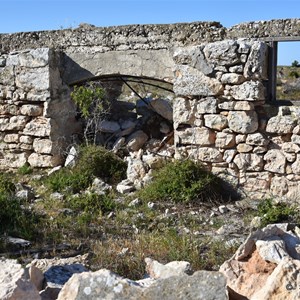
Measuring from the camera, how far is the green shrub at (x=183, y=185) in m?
7.47

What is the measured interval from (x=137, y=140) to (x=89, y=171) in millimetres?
1149

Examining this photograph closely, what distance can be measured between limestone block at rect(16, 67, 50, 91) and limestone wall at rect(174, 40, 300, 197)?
2296 millimetres

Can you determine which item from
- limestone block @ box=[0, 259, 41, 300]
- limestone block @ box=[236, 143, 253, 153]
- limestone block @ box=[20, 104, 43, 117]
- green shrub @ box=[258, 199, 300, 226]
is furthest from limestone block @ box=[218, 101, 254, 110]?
limestone block @ box=[0, 259, 41, 300]

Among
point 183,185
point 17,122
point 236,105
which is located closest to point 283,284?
point 183,185

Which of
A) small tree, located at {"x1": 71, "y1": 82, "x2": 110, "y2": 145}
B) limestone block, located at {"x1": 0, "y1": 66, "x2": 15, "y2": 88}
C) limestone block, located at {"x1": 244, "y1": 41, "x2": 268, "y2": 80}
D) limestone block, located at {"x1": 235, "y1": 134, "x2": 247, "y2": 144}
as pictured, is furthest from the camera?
limestone block, located at {"x1": 0, "y1": 66, "x2": 15, "y2": 88}

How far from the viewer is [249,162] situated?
7.74 metres

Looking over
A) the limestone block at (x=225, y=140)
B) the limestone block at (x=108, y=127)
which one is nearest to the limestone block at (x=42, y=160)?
the limestone block at (x=108, y=127)

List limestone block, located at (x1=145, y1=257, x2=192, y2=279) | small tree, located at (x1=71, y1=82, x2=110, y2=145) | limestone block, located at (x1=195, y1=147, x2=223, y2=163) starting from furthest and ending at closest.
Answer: small tree, located at (x1=71, y1=82, x2=110, y2=145) → limestone block, located at (x1=195, y1=147, x2=223, y2=163) → limestone block, located at (x1=145, y1=257, x2=192, y2=279)

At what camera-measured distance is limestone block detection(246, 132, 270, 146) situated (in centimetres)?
757

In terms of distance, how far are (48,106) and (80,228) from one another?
121 inches

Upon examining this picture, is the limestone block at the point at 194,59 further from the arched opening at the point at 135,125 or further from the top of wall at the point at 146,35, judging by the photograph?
the arched opening at the point at 135,125

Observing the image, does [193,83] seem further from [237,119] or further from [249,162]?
[249,162]

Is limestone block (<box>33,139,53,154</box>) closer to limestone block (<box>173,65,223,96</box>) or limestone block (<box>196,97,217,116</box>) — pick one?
limestone block (<box>173,65,223,96</box>)

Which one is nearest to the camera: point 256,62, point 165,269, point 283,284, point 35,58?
point 283,284
